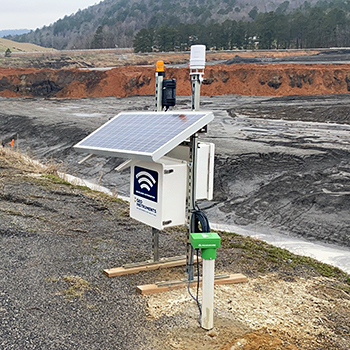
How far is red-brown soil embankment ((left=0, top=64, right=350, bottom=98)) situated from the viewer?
114ft

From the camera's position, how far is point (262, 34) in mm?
78188

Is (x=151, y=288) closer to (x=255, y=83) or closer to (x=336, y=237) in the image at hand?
(x=336, y=237)

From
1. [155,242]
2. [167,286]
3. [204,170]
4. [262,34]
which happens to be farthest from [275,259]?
[262,34]

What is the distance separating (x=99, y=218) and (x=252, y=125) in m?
14.0

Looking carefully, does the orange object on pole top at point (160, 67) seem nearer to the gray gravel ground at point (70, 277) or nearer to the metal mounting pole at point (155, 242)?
the metal mounting pole at point (155, 242)

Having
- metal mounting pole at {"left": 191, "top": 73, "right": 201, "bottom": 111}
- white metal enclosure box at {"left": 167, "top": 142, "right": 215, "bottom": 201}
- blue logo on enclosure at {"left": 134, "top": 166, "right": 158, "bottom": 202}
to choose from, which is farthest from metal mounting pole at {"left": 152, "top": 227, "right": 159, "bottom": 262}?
metal mounting pole at {"left": 191, "top": 73, "right": 201, "bottom": 111}

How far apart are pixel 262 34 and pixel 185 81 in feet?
150

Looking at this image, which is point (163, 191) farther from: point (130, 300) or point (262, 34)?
point (262, 34)

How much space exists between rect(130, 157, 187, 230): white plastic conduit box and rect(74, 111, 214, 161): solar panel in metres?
0.35

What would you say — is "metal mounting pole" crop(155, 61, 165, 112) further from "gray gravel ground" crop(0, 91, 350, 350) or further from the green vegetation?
the green vegetation

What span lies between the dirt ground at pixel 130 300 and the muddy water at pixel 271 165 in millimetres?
3859

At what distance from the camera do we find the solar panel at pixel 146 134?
188 inches

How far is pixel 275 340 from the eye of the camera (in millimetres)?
4469

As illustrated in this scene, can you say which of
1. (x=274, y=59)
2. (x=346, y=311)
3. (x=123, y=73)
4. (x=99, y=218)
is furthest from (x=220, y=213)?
(x=274, y=59)
